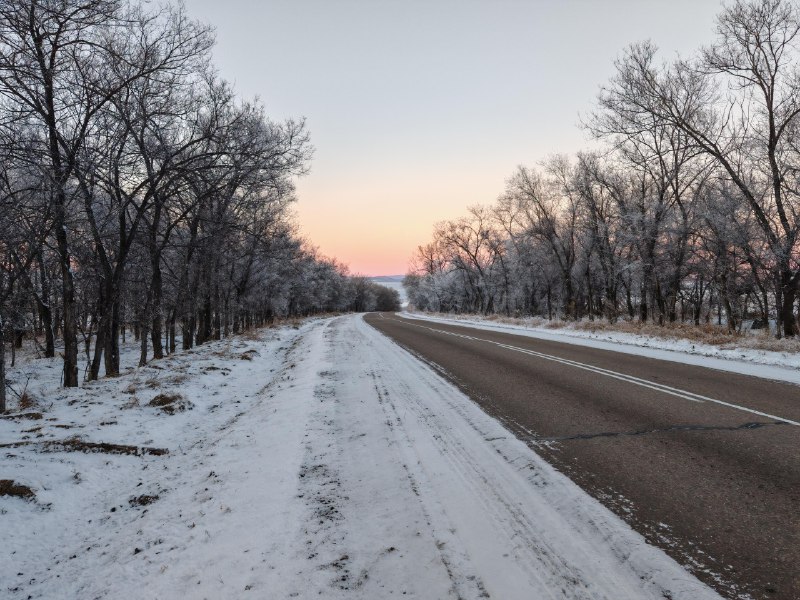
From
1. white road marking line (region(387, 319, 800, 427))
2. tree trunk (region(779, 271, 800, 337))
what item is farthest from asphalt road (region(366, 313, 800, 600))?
tree trunk (region(779, 271, 800, 337))

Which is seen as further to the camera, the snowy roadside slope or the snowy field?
the snowy roadside slope

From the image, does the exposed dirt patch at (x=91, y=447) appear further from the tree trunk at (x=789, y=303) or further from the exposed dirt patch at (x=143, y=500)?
the tree trunk at (x=789, y=303)

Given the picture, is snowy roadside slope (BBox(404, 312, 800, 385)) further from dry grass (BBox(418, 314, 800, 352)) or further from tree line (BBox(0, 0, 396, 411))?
tree line (BBox(0, 0, 396, 411))

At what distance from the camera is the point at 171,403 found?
7301 mm

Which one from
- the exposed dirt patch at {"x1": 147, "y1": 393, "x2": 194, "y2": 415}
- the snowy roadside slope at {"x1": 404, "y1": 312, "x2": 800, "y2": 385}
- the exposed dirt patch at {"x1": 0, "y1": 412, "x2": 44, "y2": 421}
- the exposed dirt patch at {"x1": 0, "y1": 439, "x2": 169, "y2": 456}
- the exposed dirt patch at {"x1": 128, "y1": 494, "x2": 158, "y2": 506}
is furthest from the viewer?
the snowy roadside slope at {"x1": 404, "y1": 312, "x2": 800, "y2": 385}

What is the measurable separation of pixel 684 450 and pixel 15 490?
6.97 meters

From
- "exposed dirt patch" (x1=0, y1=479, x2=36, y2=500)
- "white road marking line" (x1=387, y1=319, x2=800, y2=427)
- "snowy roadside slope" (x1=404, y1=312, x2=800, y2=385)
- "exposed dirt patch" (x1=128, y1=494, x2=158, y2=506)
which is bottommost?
"exposed dirt patch" (x1=128, y1=494, x2=158, y2=506)

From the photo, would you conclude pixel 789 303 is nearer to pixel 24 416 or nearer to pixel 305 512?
pixel 305 512

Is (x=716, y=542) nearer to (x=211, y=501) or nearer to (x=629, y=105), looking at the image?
(x=211, y=501)

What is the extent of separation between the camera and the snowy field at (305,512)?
9.12ft

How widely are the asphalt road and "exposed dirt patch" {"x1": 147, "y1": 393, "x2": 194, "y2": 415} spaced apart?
16.4 ft

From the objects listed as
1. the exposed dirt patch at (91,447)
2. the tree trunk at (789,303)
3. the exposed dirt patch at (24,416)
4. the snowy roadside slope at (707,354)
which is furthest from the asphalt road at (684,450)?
the tree trunk at (789,303)

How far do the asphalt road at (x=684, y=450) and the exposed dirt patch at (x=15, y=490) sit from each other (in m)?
5.29

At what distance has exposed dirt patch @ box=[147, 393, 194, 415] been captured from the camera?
279 inches
